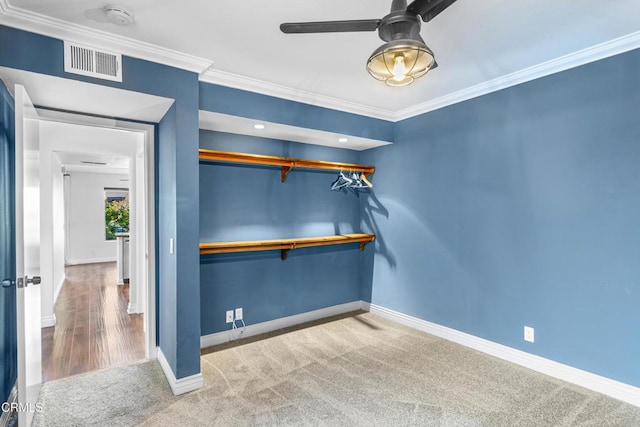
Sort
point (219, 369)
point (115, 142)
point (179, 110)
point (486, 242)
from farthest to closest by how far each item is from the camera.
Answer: point (115, 142) < point (486, 242) < point (219, 369) < point (179, 110)

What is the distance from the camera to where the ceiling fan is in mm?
1319

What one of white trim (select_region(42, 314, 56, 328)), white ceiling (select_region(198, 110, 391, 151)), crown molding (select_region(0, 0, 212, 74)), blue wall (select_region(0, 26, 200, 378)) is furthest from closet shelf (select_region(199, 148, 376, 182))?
white trim (select_region(42, 314, 56, 328))

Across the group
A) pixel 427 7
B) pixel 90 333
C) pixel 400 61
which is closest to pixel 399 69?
pixel 400 61

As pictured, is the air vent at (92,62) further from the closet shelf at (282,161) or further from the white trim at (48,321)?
the white trim at (48,321)

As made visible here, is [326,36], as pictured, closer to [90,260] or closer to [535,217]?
[535,217]

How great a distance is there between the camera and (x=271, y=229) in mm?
3727

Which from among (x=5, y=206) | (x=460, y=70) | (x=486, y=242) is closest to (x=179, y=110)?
(x=5, y=206)

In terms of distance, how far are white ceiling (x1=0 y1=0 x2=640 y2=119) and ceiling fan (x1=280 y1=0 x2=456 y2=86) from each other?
530mm

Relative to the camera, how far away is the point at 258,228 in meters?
3.63

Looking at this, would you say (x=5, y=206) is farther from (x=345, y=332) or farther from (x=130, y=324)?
(x=345, y=332)

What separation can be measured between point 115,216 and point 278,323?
7461mm

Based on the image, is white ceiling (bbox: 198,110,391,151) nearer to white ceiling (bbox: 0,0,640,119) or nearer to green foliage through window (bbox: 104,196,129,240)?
white ceiling (bbox: 0,0,640,119)

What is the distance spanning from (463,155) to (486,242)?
0.90 m

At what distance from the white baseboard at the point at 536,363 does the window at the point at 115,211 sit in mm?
8314
